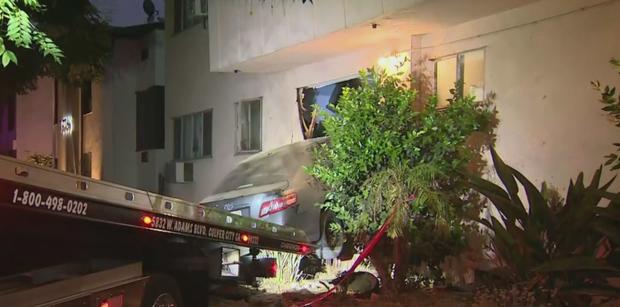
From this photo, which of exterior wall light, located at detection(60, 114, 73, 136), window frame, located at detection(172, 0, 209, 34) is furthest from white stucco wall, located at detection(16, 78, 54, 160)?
window frame, located at detection(172, 0, 209, 34)

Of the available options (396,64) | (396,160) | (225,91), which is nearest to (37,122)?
(225,91)

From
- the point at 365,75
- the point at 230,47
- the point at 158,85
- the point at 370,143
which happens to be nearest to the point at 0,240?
the point at 370,143

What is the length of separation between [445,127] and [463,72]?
121 cm

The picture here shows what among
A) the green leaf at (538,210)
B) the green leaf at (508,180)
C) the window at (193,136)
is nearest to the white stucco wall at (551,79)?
the green leaf at (508,180)

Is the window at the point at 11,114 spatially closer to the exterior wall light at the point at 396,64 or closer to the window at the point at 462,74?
the exterior wall light at the point at 396,64

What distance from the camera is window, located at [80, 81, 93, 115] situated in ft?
64.9

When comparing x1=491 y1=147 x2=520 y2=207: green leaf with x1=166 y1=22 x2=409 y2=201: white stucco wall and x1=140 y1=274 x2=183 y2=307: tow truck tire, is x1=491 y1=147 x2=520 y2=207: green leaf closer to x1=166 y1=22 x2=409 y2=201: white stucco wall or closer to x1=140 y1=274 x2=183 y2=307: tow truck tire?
x1=140 y1=274 x2=183 y2=307: tow truck tire

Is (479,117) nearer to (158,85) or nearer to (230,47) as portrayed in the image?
(230,47)

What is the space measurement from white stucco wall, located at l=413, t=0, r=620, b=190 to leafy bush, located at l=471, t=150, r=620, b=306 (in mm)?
1170

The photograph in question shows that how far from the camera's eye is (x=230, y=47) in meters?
10.9

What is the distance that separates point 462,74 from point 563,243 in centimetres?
327

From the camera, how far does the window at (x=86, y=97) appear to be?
19781 millimetres

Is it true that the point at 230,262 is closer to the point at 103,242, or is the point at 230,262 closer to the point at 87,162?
the point at 103,242

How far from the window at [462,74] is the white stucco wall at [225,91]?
69 centimetres
